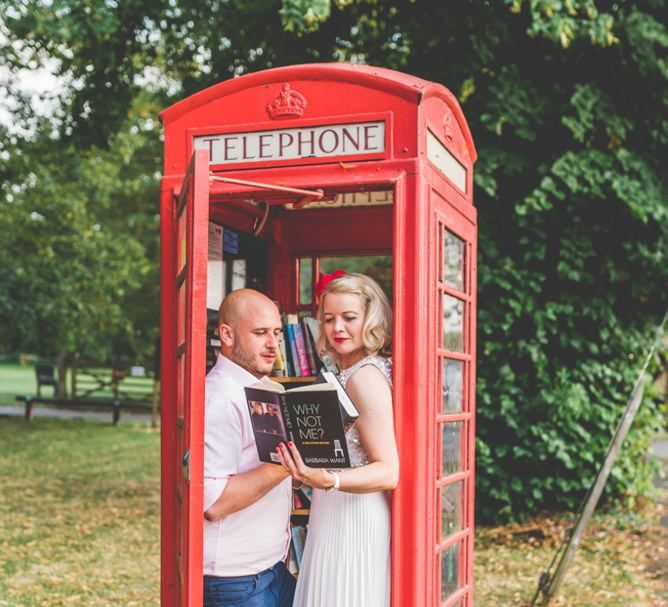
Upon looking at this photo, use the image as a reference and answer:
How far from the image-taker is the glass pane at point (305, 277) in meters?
5.18

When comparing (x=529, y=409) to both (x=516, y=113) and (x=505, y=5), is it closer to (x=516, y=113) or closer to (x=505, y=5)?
(x=516, y=113)

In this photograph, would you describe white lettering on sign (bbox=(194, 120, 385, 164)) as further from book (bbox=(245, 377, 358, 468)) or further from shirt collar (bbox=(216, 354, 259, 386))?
book (bbox=(245, 377, 358, 468))

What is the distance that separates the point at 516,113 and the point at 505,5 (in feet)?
3.28

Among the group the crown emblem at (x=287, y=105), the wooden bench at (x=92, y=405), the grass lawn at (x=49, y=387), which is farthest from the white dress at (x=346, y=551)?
the grass lawn at (x=49, y=387)

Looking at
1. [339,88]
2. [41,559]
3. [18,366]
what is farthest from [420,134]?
[18,366]

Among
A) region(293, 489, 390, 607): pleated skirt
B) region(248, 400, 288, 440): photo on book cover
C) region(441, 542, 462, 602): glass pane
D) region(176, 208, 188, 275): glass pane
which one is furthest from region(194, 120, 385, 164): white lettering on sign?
region(441, 542, 462, 602): glass pane

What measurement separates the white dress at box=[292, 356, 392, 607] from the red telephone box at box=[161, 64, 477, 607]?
0.23ft

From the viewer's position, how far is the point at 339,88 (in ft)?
11.8

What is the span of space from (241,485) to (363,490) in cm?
43

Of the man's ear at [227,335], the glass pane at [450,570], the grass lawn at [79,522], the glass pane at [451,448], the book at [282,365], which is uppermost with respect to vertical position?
the man's ear at [227,335]

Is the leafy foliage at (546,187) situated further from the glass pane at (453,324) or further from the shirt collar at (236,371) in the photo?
the shirt collar at (236,371)

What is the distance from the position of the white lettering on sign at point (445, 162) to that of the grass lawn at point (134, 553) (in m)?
3.52

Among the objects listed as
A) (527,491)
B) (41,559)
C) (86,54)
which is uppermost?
(86,54)

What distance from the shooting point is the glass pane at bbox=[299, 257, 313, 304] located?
5176mm
